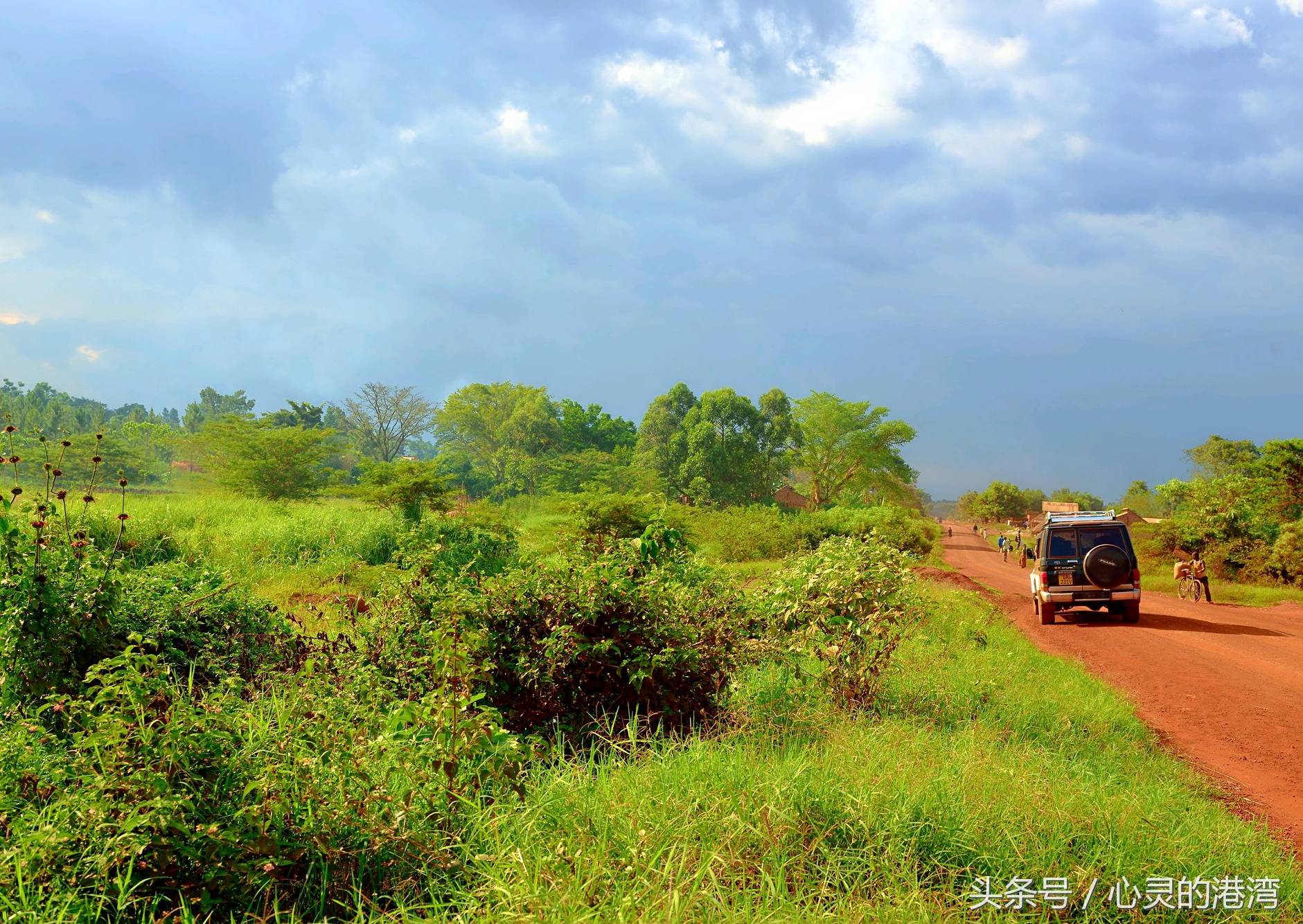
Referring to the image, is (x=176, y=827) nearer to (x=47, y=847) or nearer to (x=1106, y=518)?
(x=47, y=847)

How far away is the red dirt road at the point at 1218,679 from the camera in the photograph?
19.3 ft

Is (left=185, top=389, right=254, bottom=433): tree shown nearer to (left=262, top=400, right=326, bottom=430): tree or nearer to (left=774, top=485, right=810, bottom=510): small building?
(left=262, top=400, right=326, bottom=430): tree

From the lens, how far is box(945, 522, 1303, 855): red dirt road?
5.88 metres

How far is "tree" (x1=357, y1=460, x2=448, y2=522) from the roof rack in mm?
14783

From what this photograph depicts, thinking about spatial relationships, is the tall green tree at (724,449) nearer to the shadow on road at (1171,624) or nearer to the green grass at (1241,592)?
the green grass at (1241,592)

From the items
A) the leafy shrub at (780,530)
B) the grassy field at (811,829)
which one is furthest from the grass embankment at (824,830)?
the leafy shrub at (780,530)

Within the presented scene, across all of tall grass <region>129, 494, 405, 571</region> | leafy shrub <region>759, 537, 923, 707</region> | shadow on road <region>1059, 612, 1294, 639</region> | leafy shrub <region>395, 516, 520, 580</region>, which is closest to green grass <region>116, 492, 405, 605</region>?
tall grass <region>129, 494, 405, 571</region>

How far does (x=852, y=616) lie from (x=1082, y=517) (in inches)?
401

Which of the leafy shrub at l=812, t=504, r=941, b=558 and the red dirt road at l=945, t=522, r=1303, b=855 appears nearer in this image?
the red dirt road at l=945, t=522, r=1303, b=855

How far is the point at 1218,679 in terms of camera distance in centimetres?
905

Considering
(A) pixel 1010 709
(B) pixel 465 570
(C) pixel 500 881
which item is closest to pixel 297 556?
(B) pixel 465 570

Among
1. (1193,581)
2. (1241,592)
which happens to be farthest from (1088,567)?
(1241,592)

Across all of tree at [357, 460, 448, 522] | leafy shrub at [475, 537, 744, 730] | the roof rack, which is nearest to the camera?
leafy shrub at [475, 537, 744, 730]

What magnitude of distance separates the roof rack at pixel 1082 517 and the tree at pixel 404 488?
582 inches
